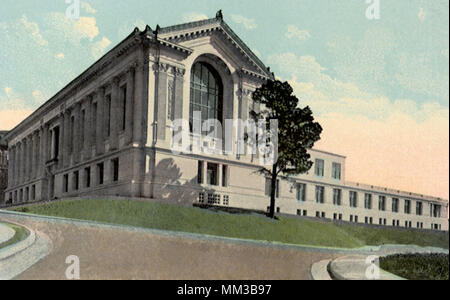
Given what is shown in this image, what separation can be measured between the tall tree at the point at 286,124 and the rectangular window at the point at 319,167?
3.29m

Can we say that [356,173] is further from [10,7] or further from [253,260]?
[10,7]

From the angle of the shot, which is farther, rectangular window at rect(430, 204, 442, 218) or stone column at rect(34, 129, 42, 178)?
rectangular window at rect(430, 204, 442, 218)

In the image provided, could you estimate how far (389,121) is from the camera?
25938 millimetres

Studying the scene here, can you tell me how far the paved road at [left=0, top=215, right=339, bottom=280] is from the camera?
55.5 feet

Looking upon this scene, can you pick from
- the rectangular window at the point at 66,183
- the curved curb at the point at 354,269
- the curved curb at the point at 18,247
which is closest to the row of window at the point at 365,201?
the curved curb at the point at 354,269

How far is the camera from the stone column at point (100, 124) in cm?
2584

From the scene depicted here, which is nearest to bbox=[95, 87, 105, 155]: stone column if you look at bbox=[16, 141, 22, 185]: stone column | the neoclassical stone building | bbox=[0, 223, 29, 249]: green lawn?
the neoclassical stone building

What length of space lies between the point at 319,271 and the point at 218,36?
13.1 meters

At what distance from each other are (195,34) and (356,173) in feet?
36.8

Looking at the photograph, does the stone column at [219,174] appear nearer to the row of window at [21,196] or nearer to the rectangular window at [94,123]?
the rectangular window at [94,123]

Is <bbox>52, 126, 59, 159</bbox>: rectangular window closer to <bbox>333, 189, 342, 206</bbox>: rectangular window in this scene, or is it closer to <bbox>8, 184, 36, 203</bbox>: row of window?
<bbox>8, 184, 36, 203</bbox>: row of window

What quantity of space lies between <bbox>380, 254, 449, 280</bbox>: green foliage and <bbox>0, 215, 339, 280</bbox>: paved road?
159 inches

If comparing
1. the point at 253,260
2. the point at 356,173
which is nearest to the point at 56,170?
the point at 253,260
